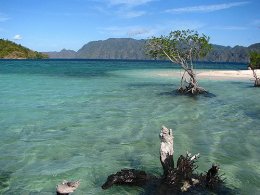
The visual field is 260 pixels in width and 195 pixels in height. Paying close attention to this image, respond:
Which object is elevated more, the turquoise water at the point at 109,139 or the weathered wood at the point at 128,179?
the weathered wood at the point at 128,179

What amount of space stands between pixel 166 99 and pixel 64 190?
29651 millimetres

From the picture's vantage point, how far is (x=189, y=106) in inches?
1277

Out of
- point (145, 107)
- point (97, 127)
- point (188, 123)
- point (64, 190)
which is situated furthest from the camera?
point (145, 107)

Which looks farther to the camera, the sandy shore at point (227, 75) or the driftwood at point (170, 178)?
the sandy shore at point (227, 75)

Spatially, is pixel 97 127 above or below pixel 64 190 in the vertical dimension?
below

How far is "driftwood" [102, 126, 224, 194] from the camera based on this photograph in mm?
12141

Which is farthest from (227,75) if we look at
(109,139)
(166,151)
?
(166,151)

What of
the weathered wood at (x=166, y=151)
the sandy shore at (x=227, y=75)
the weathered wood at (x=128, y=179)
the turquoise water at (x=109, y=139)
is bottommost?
the sandy shore at (x=227, y=75)

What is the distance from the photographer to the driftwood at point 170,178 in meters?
12.1

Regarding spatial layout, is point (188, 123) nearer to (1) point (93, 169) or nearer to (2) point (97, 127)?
(2) point (97, 127)

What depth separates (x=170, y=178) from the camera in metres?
12.2

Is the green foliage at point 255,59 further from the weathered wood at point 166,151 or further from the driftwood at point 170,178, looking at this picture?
the weathered wood at point 166,151

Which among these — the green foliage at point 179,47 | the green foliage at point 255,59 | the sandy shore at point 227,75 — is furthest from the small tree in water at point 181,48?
the green foliage at point 255,59

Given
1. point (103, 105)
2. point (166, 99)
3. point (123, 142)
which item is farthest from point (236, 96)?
point (123, 142)
